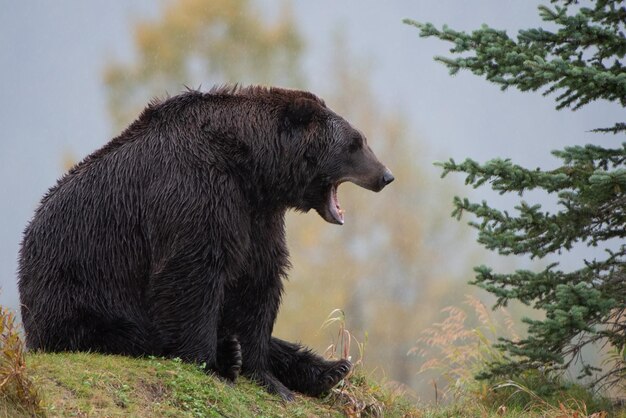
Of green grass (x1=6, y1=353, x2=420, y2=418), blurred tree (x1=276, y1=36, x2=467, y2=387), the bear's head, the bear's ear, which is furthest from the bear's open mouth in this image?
blurred tree (x1=276, y1=36, x2=467, y2=387)

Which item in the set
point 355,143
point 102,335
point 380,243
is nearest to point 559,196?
point 355,143

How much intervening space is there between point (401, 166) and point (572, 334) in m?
15.0

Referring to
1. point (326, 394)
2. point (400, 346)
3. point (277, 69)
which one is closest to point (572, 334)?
point (326, 394)

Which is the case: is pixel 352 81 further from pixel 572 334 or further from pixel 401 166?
pixel 572 334

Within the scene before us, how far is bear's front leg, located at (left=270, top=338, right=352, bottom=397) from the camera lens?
6.77 meters

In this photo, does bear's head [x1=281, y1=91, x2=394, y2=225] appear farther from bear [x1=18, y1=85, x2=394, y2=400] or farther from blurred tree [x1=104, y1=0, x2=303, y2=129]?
blurred tree [x1=104, y1=0, x2=303, y2=129]

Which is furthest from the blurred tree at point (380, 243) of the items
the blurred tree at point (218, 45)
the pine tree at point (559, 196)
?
the pine tree at point (559, 196)

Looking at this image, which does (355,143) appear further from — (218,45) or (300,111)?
(218,45)

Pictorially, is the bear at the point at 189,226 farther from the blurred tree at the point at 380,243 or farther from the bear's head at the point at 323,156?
the blurred tree at the point at 380,243

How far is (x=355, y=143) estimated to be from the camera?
6434 mm

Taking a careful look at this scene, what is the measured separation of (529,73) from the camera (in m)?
7.16

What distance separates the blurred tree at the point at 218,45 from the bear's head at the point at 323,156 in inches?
570

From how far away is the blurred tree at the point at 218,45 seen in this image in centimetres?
2066

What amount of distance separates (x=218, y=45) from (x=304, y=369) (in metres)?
15.6
